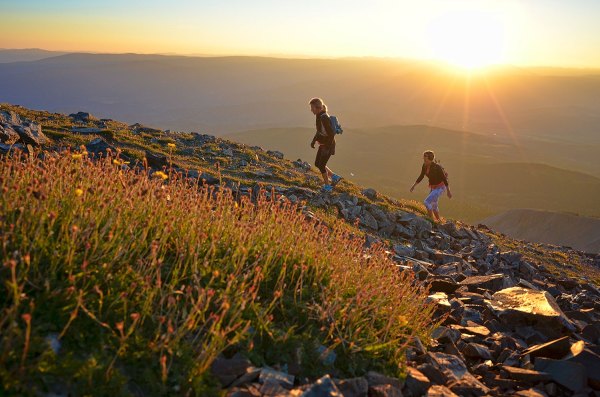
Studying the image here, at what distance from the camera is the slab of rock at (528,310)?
22.4 feet

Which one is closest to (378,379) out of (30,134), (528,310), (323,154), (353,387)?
(353,387)

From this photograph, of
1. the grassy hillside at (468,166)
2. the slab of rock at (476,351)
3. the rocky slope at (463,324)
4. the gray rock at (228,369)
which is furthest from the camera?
the grassy hillside at (468,166)

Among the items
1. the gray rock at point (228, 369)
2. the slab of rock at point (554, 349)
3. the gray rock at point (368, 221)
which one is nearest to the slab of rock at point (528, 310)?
the slab of rock at point (554, 349)

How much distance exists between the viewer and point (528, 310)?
7113 millimetres

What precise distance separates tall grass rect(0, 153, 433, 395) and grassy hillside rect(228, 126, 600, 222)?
52.8 m

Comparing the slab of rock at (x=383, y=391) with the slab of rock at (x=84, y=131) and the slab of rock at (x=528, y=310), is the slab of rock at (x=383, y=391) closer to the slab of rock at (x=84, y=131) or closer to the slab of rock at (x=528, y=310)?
the slab of rock at (x=528, y=310)

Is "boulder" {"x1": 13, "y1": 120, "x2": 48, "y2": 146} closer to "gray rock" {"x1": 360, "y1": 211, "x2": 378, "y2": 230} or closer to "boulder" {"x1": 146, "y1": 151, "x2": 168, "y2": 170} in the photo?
"boulder" {"x1": 146, "y1": 151, "x2": 168, "y2": 170}

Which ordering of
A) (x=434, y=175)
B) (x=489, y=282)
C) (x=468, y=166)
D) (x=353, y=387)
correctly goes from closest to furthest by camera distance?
(x=353, y=387), (x=489, y=282), (x=434, y=175), (x=468, y=166)

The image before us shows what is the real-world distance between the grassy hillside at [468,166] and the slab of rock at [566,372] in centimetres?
5165

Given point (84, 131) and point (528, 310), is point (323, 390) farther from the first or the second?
point (84, 131)

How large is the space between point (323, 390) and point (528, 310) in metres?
4.53

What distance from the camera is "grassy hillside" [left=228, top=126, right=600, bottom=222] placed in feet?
262

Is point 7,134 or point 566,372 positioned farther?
point 7,134

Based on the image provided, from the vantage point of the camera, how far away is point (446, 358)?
5.48 meters
